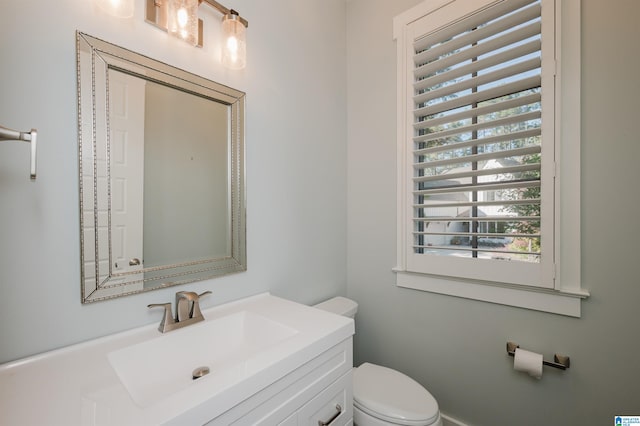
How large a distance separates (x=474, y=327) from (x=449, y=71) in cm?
135

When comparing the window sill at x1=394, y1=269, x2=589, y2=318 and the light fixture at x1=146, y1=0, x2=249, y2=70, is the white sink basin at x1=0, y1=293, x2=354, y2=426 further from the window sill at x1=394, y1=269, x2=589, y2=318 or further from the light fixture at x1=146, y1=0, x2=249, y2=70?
the light fixture at x1=146, y1=0, x2=249, y2=70

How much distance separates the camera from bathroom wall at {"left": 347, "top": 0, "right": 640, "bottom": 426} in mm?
1056

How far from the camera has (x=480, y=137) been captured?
1390mm

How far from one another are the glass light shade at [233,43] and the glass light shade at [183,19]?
13 centimetres

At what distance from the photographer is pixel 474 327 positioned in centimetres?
140

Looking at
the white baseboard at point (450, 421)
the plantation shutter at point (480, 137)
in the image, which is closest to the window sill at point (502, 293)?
the plantation shutter at point (480, 137)

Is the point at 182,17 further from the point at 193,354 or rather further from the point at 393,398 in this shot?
the point at 393,398

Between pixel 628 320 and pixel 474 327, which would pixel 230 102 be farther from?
pixel 628 320

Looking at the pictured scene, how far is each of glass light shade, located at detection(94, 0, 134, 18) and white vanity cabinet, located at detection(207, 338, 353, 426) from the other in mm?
1187

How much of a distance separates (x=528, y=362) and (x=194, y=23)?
1.94 metres

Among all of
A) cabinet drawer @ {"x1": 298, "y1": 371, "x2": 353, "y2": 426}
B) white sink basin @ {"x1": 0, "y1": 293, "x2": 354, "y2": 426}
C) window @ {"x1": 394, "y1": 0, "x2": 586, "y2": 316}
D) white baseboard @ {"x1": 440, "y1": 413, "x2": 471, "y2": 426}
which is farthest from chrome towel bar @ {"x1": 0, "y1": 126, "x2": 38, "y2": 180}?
white baseboard @ {"x1": 440, "y1": 413, "x2": 471, "y2": 426}

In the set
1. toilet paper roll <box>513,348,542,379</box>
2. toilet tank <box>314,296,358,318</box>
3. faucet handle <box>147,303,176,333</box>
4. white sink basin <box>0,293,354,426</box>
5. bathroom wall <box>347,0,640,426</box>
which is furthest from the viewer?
toilet tank <box>314,296,358,318</box>

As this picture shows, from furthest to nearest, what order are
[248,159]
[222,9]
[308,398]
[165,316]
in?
[248,159] < [222,9] < [165,316] < [308,398]

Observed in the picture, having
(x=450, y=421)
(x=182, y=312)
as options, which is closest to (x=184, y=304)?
(x=182, y=312)
